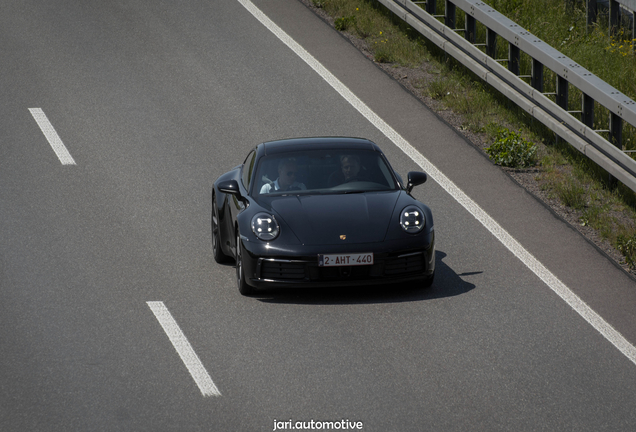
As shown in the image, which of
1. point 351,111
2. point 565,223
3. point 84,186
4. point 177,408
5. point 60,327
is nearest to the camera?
point 177,408

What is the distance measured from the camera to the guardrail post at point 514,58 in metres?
13.9

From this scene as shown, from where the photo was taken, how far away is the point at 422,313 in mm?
8695

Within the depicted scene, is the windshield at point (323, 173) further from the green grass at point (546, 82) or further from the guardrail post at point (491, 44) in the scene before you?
the guardrail post at point (491, 44)

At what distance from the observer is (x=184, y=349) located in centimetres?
786

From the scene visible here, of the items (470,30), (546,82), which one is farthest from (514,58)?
(470,30)

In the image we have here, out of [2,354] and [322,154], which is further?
[322,154]

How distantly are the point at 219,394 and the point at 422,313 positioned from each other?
7.84 feet

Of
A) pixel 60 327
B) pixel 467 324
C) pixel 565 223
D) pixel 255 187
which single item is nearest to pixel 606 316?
pixel 467 324

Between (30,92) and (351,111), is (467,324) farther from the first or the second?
(30,92)

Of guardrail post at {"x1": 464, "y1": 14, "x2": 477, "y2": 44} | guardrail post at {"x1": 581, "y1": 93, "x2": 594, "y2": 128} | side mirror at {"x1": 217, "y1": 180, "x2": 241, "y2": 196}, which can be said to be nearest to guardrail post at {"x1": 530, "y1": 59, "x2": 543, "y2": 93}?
guardrail post at {"x1": 581, "y1": 93, "x2": 594, "y2": 128}

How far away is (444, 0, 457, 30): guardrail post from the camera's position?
15.6 m

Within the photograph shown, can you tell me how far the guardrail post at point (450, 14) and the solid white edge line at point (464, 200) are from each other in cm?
195

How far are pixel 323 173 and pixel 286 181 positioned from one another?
38 centimetres

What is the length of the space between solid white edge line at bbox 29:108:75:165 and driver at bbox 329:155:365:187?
190 inches
